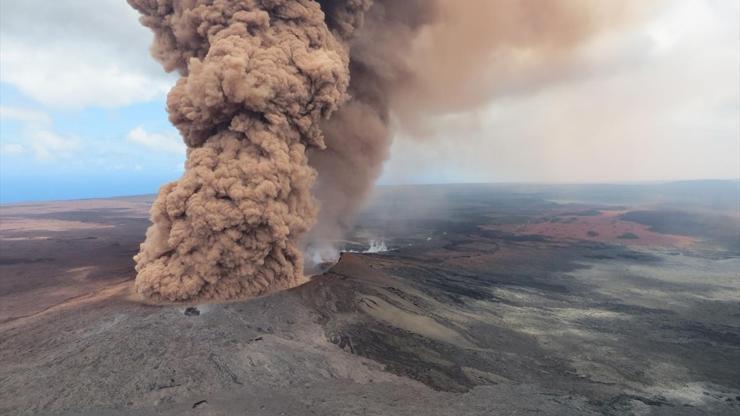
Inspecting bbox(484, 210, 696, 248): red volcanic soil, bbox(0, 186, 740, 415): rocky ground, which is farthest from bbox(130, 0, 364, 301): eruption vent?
bbox(484, 210, 696, 248): red volcanic soil

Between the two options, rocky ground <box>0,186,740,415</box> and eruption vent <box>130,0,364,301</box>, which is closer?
rocky ground <box>0,186,740,415</box>

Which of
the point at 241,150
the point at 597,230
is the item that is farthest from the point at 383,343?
the point at 597,230

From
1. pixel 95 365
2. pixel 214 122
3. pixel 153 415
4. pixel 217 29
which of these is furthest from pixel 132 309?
pixel 217 29

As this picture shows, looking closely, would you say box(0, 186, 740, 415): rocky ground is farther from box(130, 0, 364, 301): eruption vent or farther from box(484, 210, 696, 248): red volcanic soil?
box(484, 210, 696, 248): red volcanic soil

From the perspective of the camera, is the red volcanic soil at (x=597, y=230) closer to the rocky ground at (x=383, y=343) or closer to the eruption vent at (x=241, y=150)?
the rocky ground at (x=383, y=343)

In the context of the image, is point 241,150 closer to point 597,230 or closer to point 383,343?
point 383,343

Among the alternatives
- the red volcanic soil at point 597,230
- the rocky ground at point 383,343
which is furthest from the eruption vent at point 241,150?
the red volcanic soil at point 597,230
